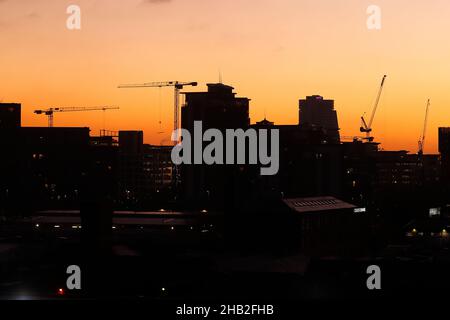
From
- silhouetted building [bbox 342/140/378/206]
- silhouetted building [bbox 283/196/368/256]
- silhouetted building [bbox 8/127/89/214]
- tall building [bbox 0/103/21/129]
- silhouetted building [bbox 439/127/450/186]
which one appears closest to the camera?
silhouetted building [bbox 283/196/368/256]

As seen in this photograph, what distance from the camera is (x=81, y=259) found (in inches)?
1251

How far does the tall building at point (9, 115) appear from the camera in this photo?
10650 cm

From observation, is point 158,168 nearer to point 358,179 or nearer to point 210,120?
point 210,120

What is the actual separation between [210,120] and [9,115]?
3259cm

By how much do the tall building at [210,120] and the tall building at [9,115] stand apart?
28854 millimetres

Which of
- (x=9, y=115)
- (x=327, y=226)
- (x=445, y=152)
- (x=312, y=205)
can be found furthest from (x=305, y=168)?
(x=327, y=226)

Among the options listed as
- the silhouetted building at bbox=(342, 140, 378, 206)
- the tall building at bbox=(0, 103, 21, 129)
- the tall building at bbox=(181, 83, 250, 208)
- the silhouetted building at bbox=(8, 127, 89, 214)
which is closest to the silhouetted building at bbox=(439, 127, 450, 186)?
the silhouetted building at bbox=(342, 140, 378, 206)

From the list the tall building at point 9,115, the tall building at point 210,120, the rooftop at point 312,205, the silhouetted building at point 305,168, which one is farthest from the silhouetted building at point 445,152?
→ the rooftop at point 312,205

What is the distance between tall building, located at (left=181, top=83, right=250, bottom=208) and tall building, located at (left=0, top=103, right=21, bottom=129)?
28.9 m

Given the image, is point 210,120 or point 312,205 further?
point 210,120

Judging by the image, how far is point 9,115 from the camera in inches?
4200

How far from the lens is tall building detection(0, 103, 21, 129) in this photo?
106500 mm

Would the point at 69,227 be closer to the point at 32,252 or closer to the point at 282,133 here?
the point at 32,252

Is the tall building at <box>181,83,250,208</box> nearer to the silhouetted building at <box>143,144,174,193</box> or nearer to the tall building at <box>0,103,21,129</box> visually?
the tall building at <box>0,103,21,129</box>
